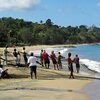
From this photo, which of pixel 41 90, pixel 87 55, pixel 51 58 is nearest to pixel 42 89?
pixel 41 90

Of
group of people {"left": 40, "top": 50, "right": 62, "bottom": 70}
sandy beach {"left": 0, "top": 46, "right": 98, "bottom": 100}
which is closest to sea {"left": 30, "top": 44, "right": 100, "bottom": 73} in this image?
group of people {"left": 40, "top": 50, "right": 62, "bottom": 70}

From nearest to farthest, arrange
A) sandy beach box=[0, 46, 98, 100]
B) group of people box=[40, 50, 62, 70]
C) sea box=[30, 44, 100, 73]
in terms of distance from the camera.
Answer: sandy beach box=[0, 46, 98, 100]
group of people box=[40, 50, 62, 70]
sea box=[30, 44, 100, 73]

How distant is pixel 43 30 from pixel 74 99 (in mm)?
166933

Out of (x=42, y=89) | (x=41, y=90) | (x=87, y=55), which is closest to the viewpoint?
(x=41, y=90)

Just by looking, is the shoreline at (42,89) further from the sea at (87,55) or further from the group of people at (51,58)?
the sea at (87,55)

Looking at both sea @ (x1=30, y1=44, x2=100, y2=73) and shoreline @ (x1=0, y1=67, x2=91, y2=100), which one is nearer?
shoreline @ (x1=0, y1=67, x2=91, y2=100)

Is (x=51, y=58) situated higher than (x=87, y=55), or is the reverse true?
(x=51, y=58)

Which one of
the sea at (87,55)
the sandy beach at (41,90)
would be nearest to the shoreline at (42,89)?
the sandy beach at (41,90)

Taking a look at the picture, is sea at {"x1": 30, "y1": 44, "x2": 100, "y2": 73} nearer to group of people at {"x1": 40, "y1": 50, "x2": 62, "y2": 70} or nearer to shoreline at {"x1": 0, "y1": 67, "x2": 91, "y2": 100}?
group of people at {"x1": 40, "y1": 50, "x2": 62, "y2": 70}

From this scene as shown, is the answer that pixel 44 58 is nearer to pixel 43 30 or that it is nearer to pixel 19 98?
pixel 19 98

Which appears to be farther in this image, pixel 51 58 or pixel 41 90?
pixel 51 58

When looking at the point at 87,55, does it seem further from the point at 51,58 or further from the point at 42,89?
the point at 42,89

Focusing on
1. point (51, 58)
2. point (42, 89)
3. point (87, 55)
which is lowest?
point (87, 55)

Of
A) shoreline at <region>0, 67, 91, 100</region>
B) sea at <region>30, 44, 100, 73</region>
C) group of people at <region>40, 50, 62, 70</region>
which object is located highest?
group of people at <region>40, 50, 62, 70</region>
